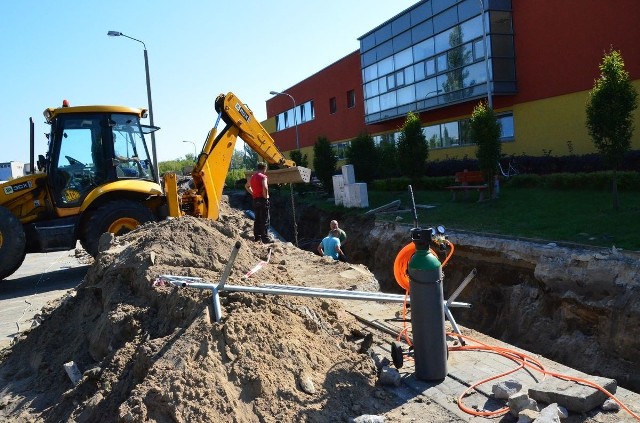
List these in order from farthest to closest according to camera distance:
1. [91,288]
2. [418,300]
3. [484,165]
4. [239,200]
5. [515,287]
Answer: [239,200]
[484,165]
[515,287]
[91,288]
[418,300]

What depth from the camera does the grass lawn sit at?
10721 millimetres

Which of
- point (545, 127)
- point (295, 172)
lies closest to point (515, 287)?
point (295, 172)

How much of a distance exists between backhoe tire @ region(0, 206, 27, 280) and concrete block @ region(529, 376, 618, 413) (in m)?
9.21

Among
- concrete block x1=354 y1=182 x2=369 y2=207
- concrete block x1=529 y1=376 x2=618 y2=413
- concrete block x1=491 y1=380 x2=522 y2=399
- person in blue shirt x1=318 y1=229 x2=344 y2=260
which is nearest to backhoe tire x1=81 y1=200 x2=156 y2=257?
person in blue shirt x1=318 y1=229 x2=344 y2=260

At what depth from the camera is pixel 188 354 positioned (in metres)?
4.03

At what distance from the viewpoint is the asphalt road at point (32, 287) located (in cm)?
822

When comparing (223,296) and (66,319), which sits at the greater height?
(223,296)

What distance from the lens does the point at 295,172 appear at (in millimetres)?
12328

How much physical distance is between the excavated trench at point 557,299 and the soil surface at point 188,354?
460cm

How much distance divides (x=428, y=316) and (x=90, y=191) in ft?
27.3

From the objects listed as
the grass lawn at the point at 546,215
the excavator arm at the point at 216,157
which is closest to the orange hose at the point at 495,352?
the grass lawn at the point at 546,215

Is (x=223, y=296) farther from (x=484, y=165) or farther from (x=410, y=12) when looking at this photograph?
(x=410, y=12)

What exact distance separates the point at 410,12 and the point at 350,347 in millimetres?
22893

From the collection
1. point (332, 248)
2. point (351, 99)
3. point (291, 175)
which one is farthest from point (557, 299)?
point (351, 99)
